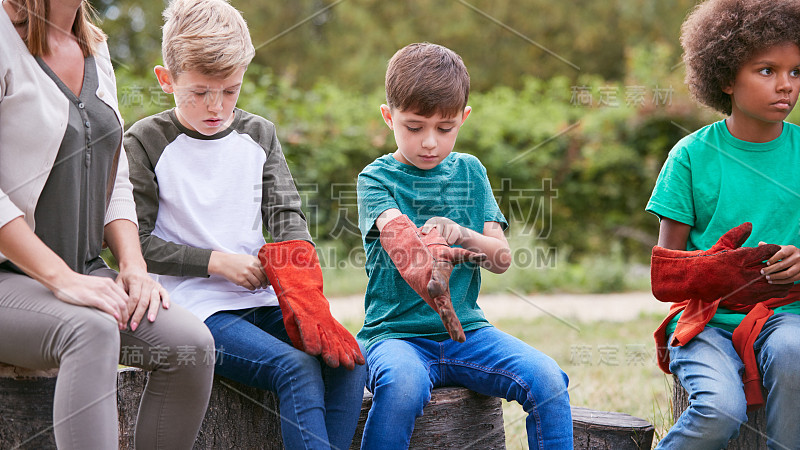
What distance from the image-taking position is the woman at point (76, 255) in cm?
163

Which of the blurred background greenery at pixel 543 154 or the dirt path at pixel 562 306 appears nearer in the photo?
the dirt path at pixel 562 306

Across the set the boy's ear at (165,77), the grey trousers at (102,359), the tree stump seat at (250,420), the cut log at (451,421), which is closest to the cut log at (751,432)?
the tree stump seat at (250,420)

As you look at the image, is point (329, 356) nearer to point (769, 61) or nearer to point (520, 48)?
point (769, 61)

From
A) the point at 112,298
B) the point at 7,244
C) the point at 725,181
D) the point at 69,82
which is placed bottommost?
the point at 112,298

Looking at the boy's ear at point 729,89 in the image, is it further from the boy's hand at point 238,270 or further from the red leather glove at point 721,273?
the boy's hand at point 238,270

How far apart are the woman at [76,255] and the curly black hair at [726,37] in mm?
1592

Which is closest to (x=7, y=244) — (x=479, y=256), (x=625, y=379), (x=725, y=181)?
(x=479, y=256)

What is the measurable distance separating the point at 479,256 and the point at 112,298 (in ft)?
2.77

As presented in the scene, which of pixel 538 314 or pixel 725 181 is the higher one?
pixel 725 181

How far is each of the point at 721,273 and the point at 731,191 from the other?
0.31 metres

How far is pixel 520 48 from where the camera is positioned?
12.8 meters

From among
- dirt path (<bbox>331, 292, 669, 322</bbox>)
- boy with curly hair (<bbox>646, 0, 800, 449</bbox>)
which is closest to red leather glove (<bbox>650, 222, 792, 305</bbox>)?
boy with curly hair (<bbox>646, 0, 800, 449</bbox>)

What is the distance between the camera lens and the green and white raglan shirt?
2.05 metres

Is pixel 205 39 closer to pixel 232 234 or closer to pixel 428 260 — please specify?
pixel 232 234
